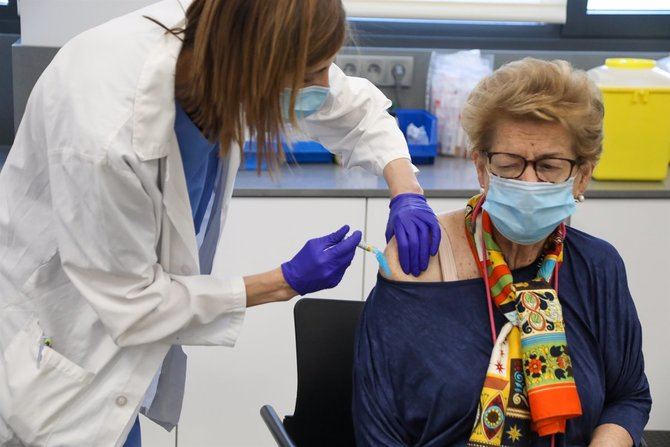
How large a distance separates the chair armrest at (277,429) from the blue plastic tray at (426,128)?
4.51 feet

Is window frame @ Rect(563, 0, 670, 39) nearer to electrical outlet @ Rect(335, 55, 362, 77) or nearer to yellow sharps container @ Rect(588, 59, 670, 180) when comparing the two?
yellow sharps container @ Rect(588, 59, 670, 180)

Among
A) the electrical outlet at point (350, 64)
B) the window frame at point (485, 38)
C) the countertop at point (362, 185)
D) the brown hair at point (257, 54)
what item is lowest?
the countertop at point (362, 185)

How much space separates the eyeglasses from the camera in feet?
5.84

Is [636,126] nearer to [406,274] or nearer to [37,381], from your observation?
[406,274]

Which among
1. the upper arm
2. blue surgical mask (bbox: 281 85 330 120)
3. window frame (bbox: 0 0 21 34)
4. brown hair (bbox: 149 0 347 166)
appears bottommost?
the upper arm

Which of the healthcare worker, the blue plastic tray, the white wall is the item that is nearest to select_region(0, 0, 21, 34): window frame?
the white wall

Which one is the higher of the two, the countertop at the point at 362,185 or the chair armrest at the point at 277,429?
the countertop at the point at 362,185

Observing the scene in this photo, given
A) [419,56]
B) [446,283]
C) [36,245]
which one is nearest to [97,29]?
[36,245]

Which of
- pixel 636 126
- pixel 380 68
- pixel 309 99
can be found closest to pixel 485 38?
pixel 380 68

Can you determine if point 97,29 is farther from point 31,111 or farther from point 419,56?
point 419,56

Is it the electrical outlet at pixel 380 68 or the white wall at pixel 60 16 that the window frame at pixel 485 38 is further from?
the white wall at pixel 60 16

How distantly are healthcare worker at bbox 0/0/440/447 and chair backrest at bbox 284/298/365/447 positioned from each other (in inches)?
10.5

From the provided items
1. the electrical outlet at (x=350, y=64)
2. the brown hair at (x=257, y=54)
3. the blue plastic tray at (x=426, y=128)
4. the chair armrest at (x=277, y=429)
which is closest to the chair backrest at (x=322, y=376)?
the chair armrest at (x=277, y=429)

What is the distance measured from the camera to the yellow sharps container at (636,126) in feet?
9.52
